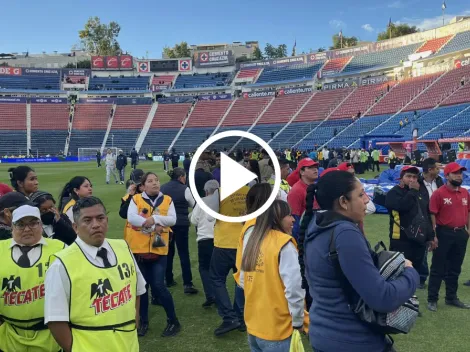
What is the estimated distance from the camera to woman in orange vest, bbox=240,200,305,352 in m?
2.97

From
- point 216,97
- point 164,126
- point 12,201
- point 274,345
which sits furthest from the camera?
point 216,97

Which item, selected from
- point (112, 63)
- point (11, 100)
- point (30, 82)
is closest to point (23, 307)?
point (11, 100)

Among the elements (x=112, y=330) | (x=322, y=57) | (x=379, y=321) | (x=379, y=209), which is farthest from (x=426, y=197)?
(x=322, y=57)

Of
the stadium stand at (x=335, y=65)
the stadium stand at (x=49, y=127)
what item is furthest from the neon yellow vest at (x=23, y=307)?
the stadium stand at (x=335, y=65)

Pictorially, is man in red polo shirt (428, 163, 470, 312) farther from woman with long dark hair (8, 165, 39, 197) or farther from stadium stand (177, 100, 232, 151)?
stadium stand (177, 100, 232, 151)

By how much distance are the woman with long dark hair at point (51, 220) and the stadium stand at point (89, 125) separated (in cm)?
5975

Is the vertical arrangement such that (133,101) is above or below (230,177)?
above

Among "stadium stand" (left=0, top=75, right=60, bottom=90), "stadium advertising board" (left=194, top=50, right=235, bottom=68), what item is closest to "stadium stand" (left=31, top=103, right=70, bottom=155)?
"stadium stand" (left=0, top=75, right=60, bottom=90)

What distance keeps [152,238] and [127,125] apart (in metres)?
62.7

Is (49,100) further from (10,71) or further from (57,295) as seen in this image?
(57,295)

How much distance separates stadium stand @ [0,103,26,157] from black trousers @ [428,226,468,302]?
61170 mm

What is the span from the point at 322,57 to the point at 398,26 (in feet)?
87.7

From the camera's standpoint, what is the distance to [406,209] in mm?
5270

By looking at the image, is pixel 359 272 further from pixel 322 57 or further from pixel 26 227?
pixel 322 57
